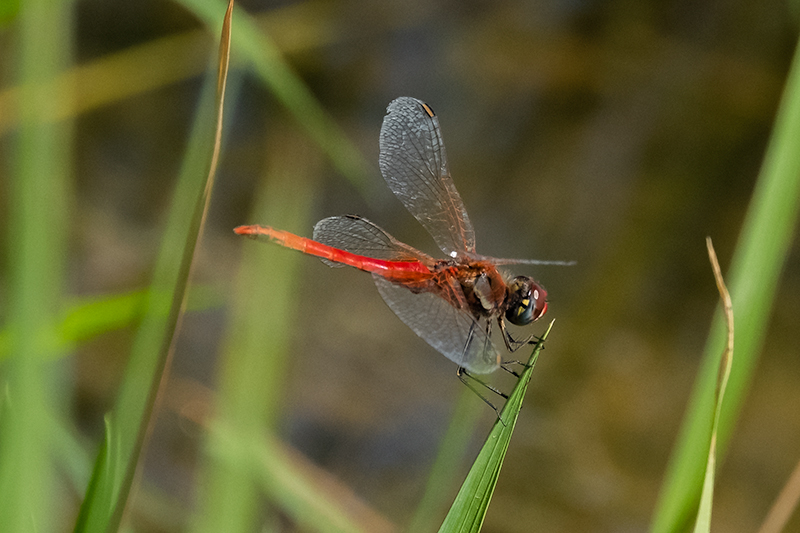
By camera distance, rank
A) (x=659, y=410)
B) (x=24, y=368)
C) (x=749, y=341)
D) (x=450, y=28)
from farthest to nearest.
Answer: (x=450, y=28) → (x=659, y=410) → (x=749, y=341) → (x=24, y=368)

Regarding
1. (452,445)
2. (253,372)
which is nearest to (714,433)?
(452,445)

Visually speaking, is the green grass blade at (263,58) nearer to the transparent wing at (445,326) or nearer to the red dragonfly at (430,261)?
the red dragonfly at (430,261)

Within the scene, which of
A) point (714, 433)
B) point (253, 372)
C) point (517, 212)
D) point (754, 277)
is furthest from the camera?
point (517, 212)

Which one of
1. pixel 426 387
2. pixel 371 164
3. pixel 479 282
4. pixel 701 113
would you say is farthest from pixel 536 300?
pixel 701 113

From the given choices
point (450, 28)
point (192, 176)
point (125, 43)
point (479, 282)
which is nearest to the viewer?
point (192, 176)

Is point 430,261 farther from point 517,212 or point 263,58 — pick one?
point 517,212

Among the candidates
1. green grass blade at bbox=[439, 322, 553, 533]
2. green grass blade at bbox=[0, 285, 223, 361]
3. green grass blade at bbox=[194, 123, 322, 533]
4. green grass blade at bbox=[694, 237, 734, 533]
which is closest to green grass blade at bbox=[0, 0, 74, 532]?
green grass blade at bbox=[0, 285, 223, 361]

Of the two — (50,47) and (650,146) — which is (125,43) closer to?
(50,47)
